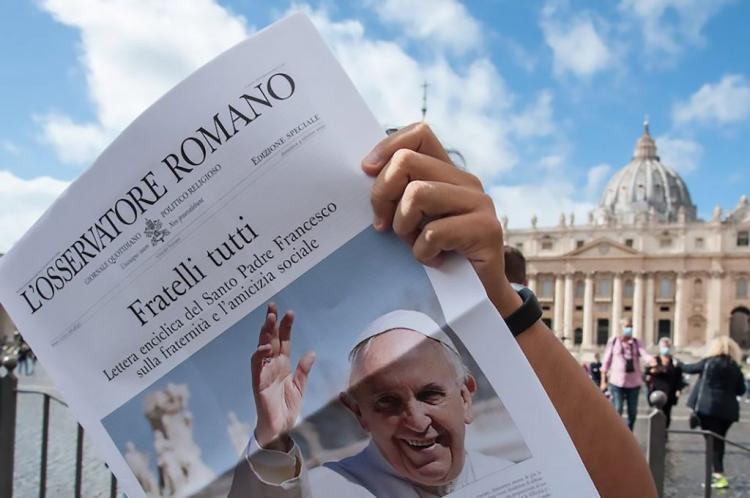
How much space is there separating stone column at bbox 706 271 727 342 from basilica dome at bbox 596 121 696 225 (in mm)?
15892

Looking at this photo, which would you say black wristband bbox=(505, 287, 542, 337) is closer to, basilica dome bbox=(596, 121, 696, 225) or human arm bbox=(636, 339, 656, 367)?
human arm bbox=(636, 339, 656, 367)

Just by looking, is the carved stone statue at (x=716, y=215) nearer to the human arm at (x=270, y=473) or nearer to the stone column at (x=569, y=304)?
the stone column at (x=569, y=304)

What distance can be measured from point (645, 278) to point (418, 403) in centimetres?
5181

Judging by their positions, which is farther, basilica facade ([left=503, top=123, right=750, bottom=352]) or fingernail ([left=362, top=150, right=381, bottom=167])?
basilica facade ([left=503, top=123, right=750, bottom=352])

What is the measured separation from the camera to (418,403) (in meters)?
0.69

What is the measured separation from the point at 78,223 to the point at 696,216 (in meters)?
74.5

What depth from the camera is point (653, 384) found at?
20.9 feet

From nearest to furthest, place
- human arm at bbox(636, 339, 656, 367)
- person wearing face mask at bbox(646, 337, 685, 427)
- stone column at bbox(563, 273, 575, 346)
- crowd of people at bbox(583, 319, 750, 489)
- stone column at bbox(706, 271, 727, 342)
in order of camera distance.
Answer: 1. crowd of people at bbox(583, 319, 750, 489)
2. human arm at bbox(636, 339, 656, 367)
3. person wearing face mask at bbox(646, 337, 685, 427)
4. stone column at bbox(706, 271, 727, 342)
5. stone column at bbox(563, 273, 575, 346)

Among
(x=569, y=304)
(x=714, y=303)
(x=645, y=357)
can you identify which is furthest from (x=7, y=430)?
(x=714, y=303)

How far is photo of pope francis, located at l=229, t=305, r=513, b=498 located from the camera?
688 millimetres

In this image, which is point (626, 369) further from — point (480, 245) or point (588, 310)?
point (588, 310)

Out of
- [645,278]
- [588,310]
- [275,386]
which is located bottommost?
[275,386]

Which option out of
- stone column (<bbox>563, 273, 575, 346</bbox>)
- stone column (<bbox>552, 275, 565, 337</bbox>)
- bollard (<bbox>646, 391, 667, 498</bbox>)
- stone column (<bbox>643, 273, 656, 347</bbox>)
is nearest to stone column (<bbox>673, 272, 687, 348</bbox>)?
stone column (<bbox>643, 273, 656, 347</bbox>)

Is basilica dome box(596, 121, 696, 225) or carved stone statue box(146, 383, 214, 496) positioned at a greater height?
basilica dome box(596, 121, 696, 225)
